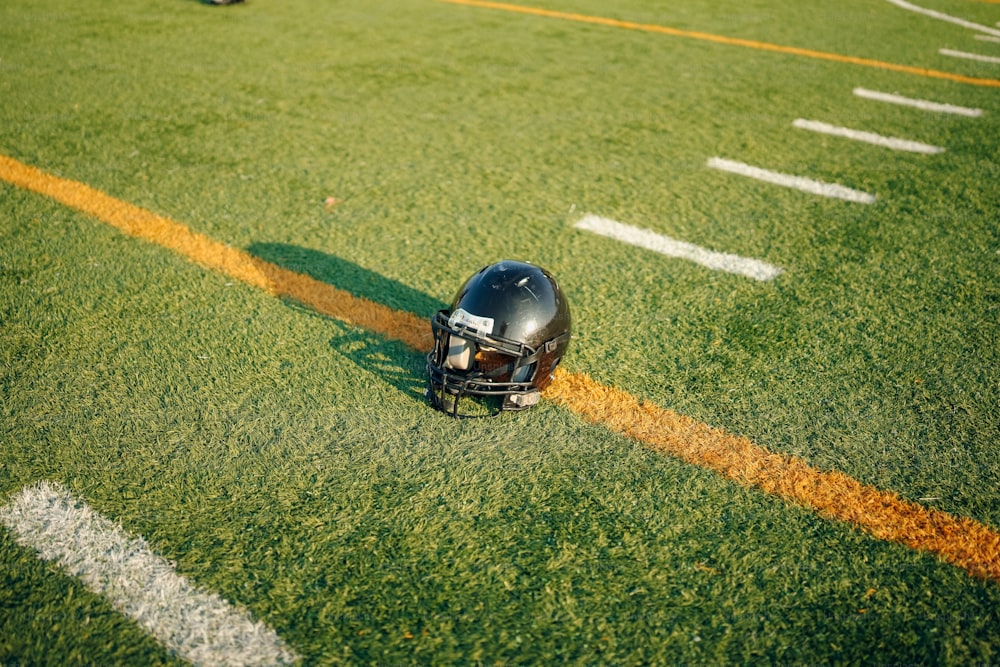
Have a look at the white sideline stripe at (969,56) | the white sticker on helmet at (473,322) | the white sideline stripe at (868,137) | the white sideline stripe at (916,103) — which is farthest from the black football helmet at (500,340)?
the white sideline stripe at (969,56)

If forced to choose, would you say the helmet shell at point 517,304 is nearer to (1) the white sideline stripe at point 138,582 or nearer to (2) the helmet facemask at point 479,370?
(2) the helmet facemask at point 479,370

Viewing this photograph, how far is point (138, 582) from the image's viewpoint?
188cm

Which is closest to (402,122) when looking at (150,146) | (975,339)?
(150,146)

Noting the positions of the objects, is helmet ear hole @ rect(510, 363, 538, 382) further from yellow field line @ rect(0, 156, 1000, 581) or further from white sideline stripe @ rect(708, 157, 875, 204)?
white sideline stripe @ rect(708, 157, 875, 204)

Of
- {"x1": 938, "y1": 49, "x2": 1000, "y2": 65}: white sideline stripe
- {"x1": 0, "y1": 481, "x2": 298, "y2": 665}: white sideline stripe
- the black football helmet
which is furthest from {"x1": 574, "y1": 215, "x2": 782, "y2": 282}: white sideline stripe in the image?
{"x1": 938, "y1": 49, "x2": 1000, "y2": 65}: white sideline stripe

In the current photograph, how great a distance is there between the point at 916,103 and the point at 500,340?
201 inches

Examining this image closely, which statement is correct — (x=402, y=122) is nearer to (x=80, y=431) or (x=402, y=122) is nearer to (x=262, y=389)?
(x=262, y=389)

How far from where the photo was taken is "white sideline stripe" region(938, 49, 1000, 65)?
7238 millimetres

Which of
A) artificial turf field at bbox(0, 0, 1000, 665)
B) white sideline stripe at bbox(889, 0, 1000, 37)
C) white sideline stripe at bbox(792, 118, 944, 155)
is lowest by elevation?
artificial turf field at bbox(0, 0, 1000, 665)

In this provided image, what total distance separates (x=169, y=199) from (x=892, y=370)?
343cm

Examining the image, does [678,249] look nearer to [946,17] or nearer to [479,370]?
[479,370]

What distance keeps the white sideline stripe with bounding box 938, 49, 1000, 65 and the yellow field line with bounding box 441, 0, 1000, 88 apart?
840mm

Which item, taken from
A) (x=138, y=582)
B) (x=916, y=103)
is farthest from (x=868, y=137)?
(x=138, y=582)

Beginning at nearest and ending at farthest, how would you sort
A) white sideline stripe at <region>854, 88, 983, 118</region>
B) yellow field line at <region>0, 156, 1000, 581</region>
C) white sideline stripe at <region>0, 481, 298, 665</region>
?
1. white sideline stripe at <region>0, 481, 298, 665</region>
2. yellow field line at <region>0, 156, 1000, 581</region>
3. white sideline stripe at <region>854, 88, 983, 118</region>
